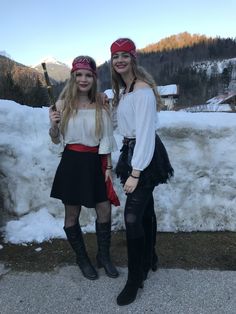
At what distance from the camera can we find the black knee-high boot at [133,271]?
10.7 ft

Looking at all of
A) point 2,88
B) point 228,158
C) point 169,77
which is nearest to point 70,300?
point 228,158

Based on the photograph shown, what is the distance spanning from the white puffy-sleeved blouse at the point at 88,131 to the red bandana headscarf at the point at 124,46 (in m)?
0.54

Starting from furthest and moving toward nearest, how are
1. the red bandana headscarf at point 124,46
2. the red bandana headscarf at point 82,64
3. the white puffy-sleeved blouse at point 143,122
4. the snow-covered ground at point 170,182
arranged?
the snow-covered ground at point 170,182 → the red bandana headscarf at point 82,64 → the red bandana headscarf at point 124,46 → the white puffy-sleeved blouse at point 143,122

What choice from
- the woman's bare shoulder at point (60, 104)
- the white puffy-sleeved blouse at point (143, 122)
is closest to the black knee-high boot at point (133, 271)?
the white puffy-sleeved blouse at point (143, 122)

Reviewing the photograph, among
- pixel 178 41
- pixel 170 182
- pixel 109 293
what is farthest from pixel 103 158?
pixel 178 41

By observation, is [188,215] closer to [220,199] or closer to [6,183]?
[220,199]

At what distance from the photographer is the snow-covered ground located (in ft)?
15.4

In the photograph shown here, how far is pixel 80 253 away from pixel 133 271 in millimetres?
623

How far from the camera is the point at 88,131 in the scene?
3.46 metres

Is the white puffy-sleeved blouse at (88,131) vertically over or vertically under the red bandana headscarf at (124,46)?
under

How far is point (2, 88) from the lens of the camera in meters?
18.6

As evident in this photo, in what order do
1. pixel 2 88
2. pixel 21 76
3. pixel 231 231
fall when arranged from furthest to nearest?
1. pixel 21 76
2. pixel 2 88
3. pixel 231 231

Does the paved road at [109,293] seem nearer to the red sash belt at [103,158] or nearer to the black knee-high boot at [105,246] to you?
the black knee-high boot at [105,246]

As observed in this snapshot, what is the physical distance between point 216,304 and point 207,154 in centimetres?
199
